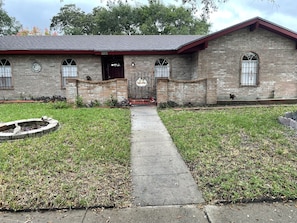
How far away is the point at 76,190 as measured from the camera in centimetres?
331

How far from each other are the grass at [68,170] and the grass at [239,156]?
1.26m

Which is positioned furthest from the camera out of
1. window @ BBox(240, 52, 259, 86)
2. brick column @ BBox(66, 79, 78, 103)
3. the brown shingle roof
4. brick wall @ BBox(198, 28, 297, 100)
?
the brown shingle roof

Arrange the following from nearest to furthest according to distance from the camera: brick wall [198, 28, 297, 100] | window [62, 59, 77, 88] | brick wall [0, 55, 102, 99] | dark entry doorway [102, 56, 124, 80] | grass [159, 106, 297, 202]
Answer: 1. grass [159, 106, 297, 202]
2. brick wall [198, 28, 297, 100]
3. brick wall [0, 55, 102, 99]
4. window [62, 59, 77, 88]
5. dark entry doorway [102, 56, 124, 80]

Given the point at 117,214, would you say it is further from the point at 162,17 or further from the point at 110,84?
the point at 162,17

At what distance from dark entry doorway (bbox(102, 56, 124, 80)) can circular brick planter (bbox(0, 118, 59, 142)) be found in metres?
7.44

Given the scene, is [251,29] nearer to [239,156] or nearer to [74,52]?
[239,156]

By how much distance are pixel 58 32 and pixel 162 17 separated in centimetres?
1559

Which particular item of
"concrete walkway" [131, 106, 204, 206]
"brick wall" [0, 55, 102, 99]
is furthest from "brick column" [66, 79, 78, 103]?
"concrete walkway" [131, 106, 204, 206]

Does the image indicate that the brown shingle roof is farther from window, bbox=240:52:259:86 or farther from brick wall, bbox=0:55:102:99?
window, bbox=240:52:259:86

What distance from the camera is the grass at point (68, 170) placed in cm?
310

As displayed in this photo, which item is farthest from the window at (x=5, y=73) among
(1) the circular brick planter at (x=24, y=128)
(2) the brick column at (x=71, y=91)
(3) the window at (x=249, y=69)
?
(3) the window at (x=249, y=69)

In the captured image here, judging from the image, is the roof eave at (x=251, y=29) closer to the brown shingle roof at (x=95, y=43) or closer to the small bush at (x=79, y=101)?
the brown shingle roof at (x=95, y=43)

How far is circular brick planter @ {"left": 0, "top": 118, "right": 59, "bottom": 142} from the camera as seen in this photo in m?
5.41

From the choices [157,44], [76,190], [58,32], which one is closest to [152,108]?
[157,44]
